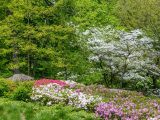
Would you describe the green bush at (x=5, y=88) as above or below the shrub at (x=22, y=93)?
below

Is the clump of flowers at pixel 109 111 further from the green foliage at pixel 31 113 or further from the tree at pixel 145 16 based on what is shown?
the tree at pixel 145 16

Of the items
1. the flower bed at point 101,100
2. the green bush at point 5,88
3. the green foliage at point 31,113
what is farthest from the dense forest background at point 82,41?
the green foliage at point 31,113

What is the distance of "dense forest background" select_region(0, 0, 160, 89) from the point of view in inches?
969

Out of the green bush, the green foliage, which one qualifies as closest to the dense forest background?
the green bush

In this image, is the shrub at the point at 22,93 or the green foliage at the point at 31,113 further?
the shrub at the point at 22,93

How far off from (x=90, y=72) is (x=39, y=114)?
45.0 ft

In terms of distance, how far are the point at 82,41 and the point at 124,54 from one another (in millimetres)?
4215

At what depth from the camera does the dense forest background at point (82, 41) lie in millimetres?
24609

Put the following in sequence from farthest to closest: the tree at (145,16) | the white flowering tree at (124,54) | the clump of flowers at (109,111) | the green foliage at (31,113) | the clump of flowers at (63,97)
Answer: the white flowering tree at (124,54) < the tree at (145,16) < the clump of flowers at (63,97) < the clump of flowers at (109,111) < the green foliage at (31,113)

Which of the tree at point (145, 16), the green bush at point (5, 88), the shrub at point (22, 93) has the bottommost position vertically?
the green bush at point (5, 88)

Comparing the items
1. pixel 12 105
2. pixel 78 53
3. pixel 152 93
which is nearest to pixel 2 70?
pixel 78 53

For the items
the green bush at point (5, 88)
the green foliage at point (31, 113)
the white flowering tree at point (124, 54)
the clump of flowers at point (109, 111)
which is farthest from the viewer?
the white flowering tree at point (124, 54)

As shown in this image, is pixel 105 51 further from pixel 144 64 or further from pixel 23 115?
pixel 23 115

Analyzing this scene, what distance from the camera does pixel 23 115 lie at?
47.0 feet
